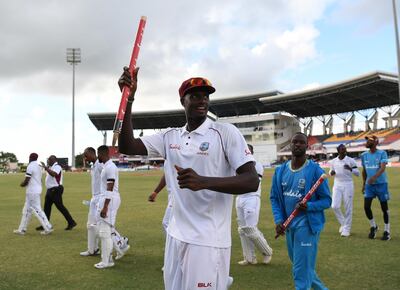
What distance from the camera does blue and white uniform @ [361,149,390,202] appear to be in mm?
9203

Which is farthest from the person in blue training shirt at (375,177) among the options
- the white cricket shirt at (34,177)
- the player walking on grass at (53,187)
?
the white cricket shirt at (34,177)

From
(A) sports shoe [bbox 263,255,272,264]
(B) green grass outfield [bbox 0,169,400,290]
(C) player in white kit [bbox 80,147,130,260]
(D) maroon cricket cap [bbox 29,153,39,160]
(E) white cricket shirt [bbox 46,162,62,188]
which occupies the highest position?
(D) maroon cricket cap [bbox 29,153,39,160]

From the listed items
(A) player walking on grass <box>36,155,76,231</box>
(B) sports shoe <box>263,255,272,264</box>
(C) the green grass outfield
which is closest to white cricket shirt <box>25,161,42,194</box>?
(A) player walking on grass <box>36,155,76,231</box>

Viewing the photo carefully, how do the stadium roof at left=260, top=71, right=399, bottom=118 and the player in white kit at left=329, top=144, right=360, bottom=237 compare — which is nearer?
the player in white kit at left=329, top=144, right=360, bottom=237

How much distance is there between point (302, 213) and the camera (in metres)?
4.59

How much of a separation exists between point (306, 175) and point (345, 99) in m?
71.6

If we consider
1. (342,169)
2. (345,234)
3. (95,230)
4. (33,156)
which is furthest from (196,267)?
(33,156)

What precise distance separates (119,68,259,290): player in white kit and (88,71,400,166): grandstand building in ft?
201

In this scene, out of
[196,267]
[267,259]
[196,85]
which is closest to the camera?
[196,267]

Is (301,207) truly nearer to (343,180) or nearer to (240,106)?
(343,180)

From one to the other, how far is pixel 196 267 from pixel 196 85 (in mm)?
1196

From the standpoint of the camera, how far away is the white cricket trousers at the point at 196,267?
2779 millimetres

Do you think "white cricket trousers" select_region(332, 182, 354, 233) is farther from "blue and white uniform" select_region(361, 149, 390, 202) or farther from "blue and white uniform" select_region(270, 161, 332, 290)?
"blue and white uniform" select_region(270, 161, 332, 290)

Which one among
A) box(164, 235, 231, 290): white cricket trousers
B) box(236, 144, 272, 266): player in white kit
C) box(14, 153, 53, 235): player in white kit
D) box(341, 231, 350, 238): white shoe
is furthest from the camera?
box(14, 153, 53, 235): player in white kit
